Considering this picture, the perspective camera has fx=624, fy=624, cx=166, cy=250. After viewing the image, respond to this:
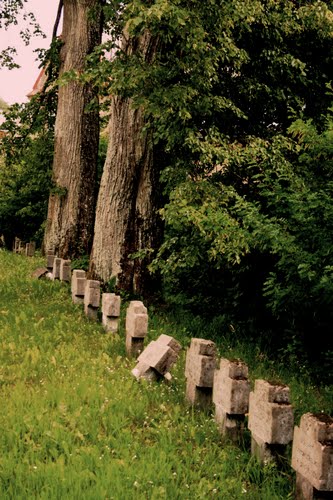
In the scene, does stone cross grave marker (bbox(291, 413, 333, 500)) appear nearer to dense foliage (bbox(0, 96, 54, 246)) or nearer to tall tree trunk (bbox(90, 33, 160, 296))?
tall tree trunk (bbox(90, 33, 160, 296))

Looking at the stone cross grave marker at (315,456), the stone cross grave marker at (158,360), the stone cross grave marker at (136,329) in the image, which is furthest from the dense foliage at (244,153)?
the stone cross grave marker at (315,456)

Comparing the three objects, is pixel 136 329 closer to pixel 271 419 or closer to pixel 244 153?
pixel 271 419

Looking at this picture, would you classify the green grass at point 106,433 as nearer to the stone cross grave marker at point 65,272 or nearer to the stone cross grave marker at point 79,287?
the stone cross grave marker at point 79,287

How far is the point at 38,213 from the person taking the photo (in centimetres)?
Result: 2323

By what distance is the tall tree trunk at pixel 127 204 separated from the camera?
11.0 m

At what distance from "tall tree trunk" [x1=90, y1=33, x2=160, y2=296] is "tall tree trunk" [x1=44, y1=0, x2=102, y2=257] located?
3930 mm

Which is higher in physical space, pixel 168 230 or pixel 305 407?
→ pixel 168 230

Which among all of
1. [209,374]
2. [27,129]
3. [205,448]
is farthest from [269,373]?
[27,129]

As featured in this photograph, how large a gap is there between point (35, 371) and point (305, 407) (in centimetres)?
274

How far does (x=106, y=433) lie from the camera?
4.76 metres

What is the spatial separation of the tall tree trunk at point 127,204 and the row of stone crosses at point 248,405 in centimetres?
403

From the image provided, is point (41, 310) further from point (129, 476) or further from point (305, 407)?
point (129, 476)

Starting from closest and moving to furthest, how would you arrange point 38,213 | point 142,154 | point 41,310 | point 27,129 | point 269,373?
point 269,373 < point 41,310 < point 142,154 < point 27,129 < point 38,213

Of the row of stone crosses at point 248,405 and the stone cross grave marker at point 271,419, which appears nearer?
the row of stone crosses at point 248,405
